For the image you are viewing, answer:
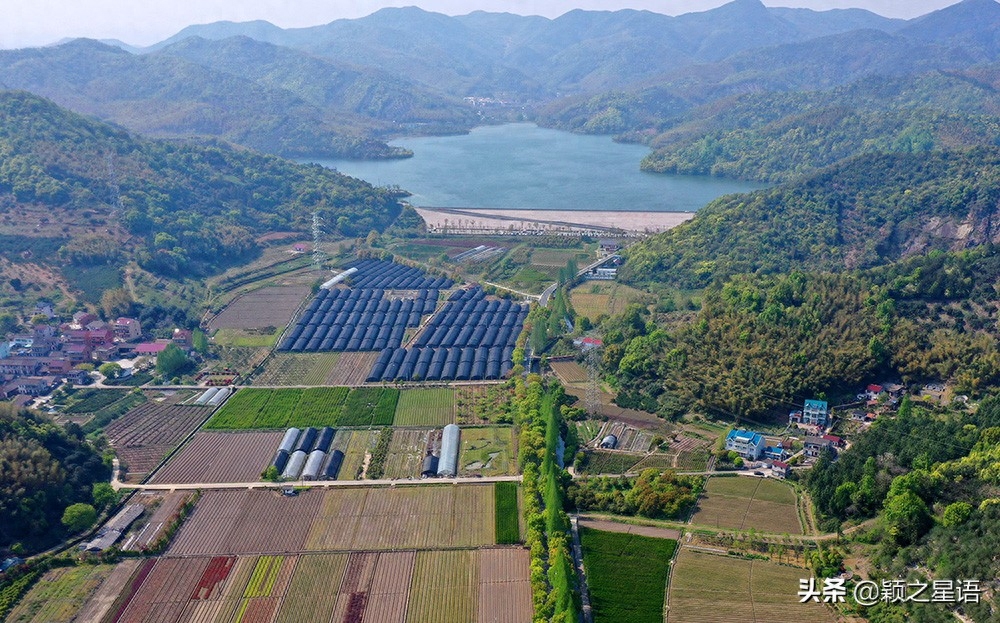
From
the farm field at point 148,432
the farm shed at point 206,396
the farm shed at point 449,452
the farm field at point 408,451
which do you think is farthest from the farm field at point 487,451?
the farm shed at point 206,396

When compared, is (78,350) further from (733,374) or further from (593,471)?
(733,374)

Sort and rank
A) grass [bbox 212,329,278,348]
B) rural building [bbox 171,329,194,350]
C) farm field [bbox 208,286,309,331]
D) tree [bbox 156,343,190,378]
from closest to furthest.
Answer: tree [bbox 156,343,190,378] < rural building [bbox 171,329,194,350] < grass [bbox 212,329,278,348] < farm field [bbox 208,286,309,331]

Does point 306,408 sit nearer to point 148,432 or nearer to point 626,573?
point 148,432

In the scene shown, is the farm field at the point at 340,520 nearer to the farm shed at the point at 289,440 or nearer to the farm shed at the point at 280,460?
the farm shed at the point at 280,460

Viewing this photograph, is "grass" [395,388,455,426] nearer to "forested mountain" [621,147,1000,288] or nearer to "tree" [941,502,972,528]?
"tree" [941,502,972,528]

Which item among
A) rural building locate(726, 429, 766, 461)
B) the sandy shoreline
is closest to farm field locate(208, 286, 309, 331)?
the sandy shoreline

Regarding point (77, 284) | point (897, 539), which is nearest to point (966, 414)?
point (897, 539)
